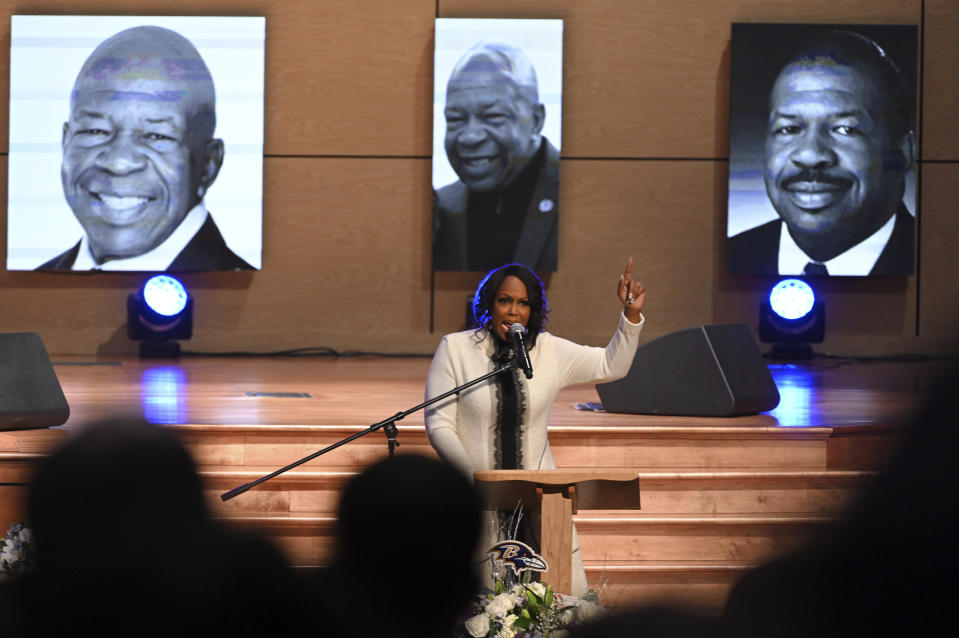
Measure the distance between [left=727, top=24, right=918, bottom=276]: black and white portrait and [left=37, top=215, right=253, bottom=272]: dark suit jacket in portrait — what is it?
131 inches

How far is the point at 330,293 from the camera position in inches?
284

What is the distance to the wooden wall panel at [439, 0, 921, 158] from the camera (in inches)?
279

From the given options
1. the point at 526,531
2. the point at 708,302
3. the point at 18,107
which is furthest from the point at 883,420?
the point at 18,107

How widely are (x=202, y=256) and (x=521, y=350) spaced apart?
4.60 metres

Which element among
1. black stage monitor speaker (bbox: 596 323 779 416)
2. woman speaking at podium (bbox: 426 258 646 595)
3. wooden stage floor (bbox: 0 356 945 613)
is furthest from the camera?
black stage monitor speaker (bbox: 596 323 779 416)

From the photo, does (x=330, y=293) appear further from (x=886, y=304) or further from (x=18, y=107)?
(x=886, y=304)

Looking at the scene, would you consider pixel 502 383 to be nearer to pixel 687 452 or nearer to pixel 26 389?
pixel 687 452

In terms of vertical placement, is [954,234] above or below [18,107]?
below

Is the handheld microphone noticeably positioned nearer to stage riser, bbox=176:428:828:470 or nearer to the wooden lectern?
the wooden lectern

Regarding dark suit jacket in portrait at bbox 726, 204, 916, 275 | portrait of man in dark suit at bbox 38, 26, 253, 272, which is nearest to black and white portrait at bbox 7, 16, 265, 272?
portrait of man in dark suit at bbox 38, 26, 253, 272

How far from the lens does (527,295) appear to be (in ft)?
10.5

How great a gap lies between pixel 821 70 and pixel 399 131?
9.20 ft

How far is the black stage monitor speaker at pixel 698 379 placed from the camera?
4480 millimetres

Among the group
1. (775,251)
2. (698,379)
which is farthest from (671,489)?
(775,251)
